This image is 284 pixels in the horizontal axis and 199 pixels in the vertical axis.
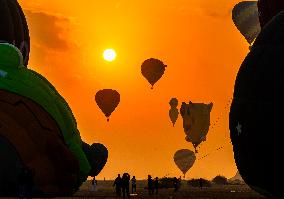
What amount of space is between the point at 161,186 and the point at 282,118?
42.6m

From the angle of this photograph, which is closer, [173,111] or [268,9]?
[268,9]

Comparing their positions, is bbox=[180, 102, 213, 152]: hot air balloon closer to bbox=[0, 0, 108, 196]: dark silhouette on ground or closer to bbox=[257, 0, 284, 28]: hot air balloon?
bbox=[257, 0, 284, 28]: hot air balloon

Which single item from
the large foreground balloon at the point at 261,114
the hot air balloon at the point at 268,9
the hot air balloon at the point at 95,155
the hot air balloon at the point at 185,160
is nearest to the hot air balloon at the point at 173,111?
the hot air balloon at the point at 185,160

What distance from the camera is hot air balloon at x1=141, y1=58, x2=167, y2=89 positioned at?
227 feet

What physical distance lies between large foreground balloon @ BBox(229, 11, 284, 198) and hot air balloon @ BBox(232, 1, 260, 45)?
32.1m

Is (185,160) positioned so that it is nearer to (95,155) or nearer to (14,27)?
(95,155)

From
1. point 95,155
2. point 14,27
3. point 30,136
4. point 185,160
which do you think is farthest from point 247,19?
point 185,160

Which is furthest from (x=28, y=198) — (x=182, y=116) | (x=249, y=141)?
(x=182, y=116)

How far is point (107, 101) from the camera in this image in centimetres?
6312

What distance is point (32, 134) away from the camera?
29.2 meters

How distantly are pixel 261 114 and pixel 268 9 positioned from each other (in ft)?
44.8

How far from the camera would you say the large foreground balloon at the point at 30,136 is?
1145 inches

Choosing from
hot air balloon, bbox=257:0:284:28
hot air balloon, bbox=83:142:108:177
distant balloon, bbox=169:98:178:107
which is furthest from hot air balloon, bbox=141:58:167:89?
hot air balloon, bbox=257:0:284:28

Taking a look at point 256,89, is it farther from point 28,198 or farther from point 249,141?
point 28,198
